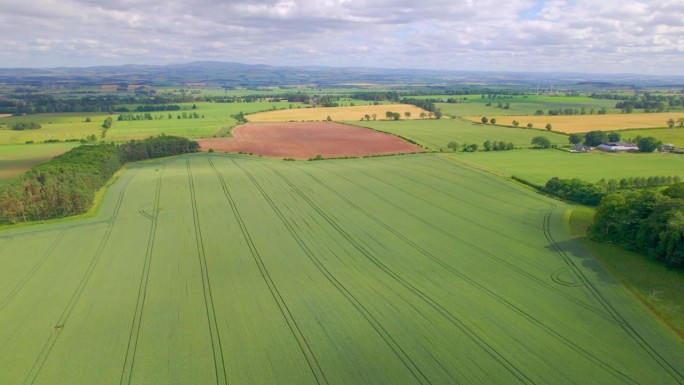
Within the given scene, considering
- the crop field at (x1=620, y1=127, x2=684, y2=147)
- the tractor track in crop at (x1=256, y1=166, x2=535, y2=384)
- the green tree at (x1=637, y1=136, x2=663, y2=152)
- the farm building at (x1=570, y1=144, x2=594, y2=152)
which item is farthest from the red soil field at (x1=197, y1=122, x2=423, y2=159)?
the crop field at (x1=620, y1=127, x2=684, y2=147)

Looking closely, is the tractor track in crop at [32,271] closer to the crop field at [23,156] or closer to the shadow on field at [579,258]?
the crop field at [23,156]

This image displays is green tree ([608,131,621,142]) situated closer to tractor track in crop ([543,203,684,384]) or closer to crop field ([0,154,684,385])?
crop field ([0,154,684,385])

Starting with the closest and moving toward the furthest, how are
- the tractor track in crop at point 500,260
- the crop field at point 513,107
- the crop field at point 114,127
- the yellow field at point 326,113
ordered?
the tractor track in crop at point 500,260
the crop field at point 114,127
the yellow field at point 326,113
the crop field at point 513,107

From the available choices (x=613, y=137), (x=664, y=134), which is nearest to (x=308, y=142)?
(x=613, y=137)

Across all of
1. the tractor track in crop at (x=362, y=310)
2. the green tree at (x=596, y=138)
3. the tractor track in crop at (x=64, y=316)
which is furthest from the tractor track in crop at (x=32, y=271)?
the green tree at (x=596, y=138)

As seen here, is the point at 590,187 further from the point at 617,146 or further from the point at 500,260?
the point at 617,146
